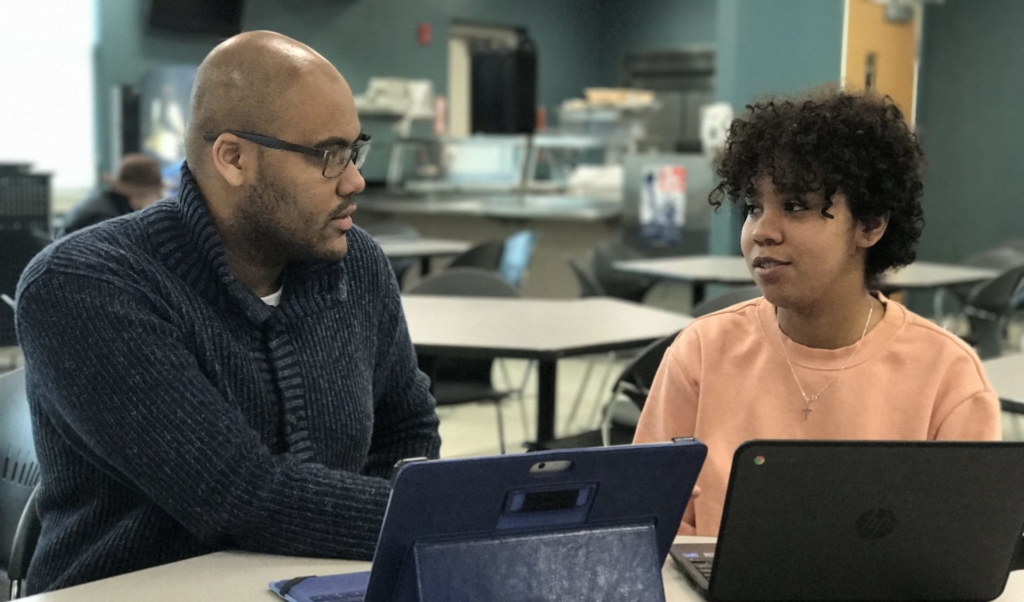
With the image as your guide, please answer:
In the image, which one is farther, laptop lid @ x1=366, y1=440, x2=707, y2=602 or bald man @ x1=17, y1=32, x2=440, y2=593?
bald man @ x1=17, y1=32, x2=440, y2=593

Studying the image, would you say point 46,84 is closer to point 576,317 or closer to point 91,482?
point 576,317

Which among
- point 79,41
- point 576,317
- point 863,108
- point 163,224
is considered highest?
point 79,41

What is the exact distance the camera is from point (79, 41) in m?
8.25

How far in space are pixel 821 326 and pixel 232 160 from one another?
86cm

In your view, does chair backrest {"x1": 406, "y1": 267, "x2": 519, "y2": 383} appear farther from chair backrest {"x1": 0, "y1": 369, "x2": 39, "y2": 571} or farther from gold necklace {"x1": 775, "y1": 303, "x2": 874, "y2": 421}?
gold necklace {"x1": 775, "y1": 303, "x2": 874, "y2": 421}

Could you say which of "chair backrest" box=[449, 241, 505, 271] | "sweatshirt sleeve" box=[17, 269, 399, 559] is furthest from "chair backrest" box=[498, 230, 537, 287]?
"sweatshirt sleeve" box=[17, 269, 399, 559]

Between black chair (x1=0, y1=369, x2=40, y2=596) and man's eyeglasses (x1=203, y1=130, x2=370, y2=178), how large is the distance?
1.89ft

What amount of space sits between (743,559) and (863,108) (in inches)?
31.3

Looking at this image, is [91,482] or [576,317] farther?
[576,317]

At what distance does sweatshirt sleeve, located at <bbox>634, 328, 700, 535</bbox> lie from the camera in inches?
66.2

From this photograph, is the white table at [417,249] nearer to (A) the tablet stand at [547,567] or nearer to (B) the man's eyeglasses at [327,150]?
(B) the man's eyeglasses at [327,150]

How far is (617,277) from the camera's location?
20.0 feet

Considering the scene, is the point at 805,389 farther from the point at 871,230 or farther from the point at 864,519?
the point at 864,519

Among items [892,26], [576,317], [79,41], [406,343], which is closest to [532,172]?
[892,26]
